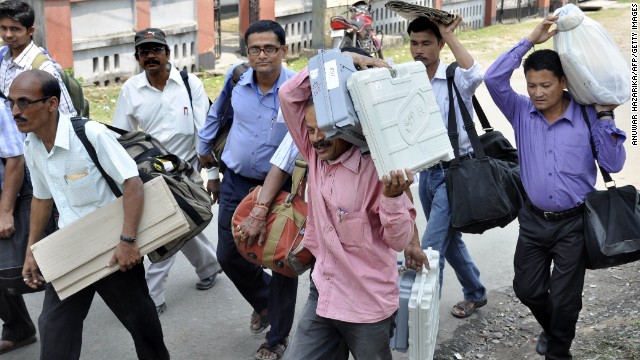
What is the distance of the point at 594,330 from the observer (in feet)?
18.9

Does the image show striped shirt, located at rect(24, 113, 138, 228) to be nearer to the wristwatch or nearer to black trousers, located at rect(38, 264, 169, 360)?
the wristwatch

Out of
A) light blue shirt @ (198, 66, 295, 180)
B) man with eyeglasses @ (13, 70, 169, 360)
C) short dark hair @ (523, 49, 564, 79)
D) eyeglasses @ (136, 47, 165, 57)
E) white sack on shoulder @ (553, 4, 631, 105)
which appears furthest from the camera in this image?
eyeglasses @ (136, 47, 165, 57)

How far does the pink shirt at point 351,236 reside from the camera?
380 centimetres

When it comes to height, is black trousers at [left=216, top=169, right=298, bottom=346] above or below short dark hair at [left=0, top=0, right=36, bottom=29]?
below

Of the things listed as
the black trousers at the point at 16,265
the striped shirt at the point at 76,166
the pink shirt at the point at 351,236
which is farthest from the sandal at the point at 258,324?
the pink shirt at the point at 351,236

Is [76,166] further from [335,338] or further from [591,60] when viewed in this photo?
[591,60]

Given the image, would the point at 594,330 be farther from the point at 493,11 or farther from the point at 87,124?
the point at 493,11

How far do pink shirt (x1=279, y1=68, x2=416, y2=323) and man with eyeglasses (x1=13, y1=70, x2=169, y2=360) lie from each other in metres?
0.99

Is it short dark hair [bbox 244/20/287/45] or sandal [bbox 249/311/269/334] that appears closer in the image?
short dark hair [bbox 244/20/287/45]

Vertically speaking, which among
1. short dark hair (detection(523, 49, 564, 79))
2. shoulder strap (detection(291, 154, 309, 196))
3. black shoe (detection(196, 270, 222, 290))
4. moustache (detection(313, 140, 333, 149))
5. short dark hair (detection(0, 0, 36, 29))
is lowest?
black shoe (detection(196, 270, 222, 290))

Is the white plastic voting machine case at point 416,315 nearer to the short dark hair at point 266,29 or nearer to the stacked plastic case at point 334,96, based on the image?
the stacked plastic case at point 334,96

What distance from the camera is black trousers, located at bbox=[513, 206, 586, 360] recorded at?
485 centimetres

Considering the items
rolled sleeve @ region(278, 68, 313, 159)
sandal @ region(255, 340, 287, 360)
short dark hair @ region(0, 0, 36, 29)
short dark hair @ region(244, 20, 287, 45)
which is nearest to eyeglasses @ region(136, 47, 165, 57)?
short dark hair @ region(0, 0, 36, 29)

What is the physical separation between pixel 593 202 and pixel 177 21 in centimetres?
959
